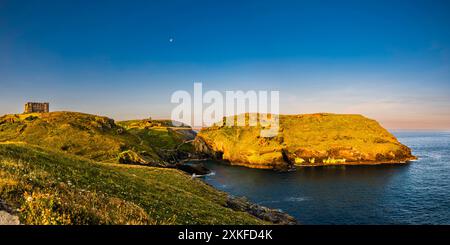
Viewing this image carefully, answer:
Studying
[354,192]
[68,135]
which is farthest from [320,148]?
[68,135]

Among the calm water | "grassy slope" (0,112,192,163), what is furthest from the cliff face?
"grassy slope" (0,112,192,163)

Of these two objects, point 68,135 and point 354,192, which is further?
point 68,135

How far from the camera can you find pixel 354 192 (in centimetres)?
8912

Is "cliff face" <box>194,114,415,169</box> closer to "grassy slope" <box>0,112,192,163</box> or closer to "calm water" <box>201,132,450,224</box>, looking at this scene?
"calm water" <box>201,132,450,224</box>

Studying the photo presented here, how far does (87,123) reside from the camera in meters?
134

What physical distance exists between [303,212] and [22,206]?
68474 millimetres

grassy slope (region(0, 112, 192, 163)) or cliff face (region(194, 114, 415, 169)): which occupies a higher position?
grassy slope (region(0, 112, 192, 163))

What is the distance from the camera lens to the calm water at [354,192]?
64.9 metres

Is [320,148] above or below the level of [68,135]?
below

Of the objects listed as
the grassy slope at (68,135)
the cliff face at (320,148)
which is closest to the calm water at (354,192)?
the cliff face at (320,148)

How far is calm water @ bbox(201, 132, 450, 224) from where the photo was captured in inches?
2554

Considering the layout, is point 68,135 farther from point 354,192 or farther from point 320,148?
point 320,148

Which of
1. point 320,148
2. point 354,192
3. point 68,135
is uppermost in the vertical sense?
point 68,135
